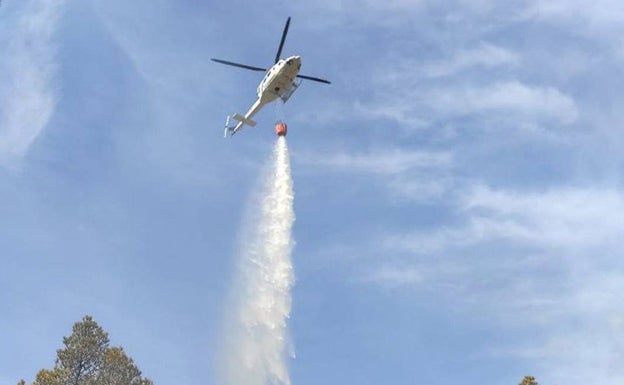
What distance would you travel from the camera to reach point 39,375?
115625 mm

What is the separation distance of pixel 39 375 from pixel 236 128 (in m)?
46.2

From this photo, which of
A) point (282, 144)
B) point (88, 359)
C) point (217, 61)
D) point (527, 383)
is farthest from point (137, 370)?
point (527, 383)

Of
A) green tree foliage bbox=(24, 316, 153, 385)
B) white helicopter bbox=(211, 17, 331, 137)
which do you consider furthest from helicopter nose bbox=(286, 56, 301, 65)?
green tree foliage bbox=(24, 316, 153, 385)

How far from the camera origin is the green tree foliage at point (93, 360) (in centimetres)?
12056

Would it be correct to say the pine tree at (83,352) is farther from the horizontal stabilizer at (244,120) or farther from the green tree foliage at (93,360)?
the horizontal stabilizer at (244,120)

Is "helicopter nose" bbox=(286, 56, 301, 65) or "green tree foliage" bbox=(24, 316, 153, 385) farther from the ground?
"helicopter nose" bbox=(286, 56, 301, 65)

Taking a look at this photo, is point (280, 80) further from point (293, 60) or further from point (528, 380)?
point (528, 380)

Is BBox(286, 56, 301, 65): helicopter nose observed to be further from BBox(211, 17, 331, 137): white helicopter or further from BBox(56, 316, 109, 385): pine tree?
BBox(56, 316, 109, 385): pine tree

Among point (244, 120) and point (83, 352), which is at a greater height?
point (244, 120)

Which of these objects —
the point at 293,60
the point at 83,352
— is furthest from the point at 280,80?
the point at 83,352

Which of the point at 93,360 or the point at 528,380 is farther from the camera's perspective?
the point at 93,360

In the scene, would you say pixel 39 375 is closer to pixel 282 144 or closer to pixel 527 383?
pixel 282 144

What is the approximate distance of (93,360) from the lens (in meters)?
122

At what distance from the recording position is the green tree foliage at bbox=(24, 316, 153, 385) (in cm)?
12056
